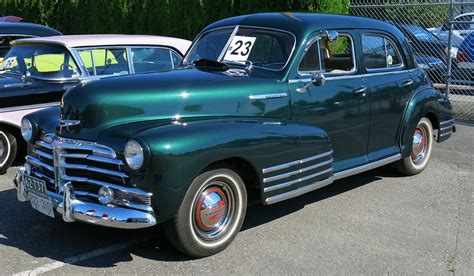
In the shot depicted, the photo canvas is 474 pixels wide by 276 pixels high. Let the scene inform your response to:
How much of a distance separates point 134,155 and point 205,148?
1.63 feet

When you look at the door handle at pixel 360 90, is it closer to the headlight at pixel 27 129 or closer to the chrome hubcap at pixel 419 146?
the chrome hubcap at pixel 419 146

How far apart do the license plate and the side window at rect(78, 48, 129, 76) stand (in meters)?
2.83

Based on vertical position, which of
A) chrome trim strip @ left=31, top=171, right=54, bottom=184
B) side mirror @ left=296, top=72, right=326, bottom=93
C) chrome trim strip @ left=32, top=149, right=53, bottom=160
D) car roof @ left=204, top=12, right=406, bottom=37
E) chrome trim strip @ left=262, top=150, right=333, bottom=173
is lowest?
chrome trim strip @ left=31, top=171, right=54, bottom=184

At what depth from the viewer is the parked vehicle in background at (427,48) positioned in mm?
10812

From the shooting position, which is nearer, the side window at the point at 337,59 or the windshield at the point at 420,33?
the side window at the point at 337,59

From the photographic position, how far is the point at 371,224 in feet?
15.9

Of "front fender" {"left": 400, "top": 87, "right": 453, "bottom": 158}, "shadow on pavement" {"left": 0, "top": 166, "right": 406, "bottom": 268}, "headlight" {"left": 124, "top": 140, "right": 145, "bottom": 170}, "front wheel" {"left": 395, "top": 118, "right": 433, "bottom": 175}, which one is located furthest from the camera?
"front wheel" {"left": 395, "top": 118, "right": 433, "bottom": 175}

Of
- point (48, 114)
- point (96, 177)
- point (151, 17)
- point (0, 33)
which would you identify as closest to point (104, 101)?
point (96, 177)

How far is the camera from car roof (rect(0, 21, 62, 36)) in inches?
330

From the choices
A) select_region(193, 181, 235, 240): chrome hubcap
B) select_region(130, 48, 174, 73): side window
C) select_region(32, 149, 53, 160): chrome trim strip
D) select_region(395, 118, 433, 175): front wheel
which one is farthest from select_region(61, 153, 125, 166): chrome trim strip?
select_region(395, 118, 433, 175): front wheel

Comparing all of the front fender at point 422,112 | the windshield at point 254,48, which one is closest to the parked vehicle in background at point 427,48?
the front fender at point 422,112

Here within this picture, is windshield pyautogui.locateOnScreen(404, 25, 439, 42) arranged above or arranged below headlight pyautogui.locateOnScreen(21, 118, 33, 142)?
above

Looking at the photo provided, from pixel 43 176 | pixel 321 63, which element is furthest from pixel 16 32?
pixel 321 63

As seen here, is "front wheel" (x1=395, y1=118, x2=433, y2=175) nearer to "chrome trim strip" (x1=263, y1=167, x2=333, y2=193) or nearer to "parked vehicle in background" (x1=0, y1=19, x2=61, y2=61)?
"chrome trim strip" (x1=263, y1=167, x2=333, y2=193)
